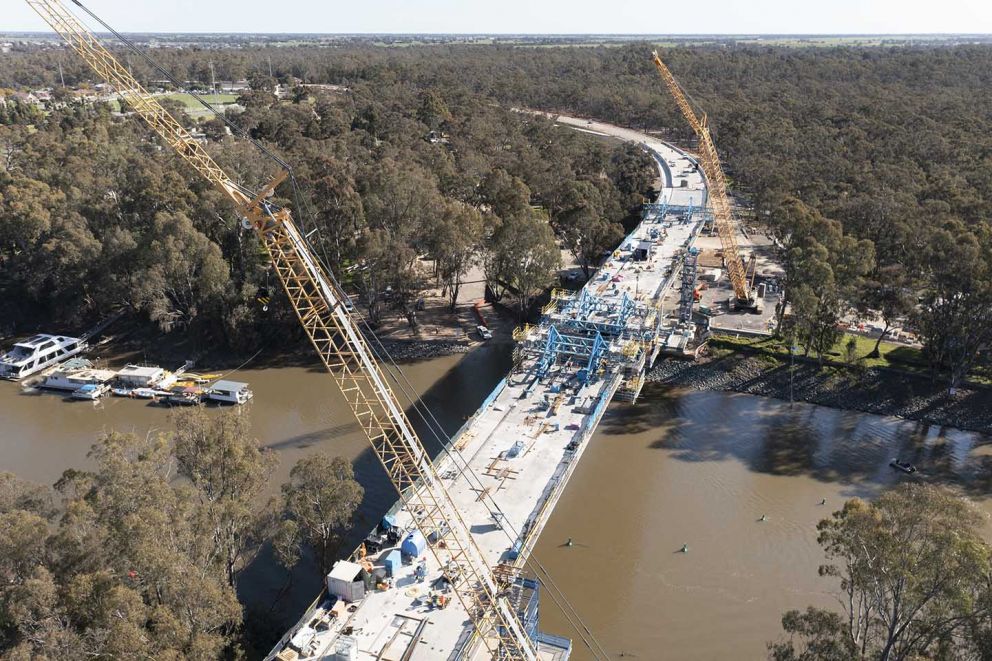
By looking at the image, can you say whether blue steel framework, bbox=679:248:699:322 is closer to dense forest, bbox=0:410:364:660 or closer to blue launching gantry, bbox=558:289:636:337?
blue launching gantry, bbox=558:289:636:337

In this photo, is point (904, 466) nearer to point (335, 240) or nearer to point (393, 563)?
point (393, 563)

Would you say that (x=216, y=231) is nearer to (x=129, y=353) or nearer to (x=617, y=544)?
(x=129, y=353)

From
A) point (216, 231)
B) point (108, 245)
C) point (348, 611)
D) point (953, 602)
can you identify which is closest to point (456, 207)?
point (216, 231)

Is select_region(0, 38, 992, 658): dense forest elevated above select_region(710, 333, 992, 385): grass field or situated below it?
above

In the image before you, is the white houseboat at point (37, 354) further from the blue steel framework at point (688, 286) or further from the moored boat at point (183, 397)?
the blue steel framework at point (688, 286)

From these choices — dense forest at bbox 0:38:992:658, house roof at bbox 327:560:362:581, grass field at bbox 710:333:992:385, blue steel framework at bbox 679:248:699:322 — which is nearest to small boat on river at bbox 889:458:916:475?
grass field at bbox 710:333:992:385
